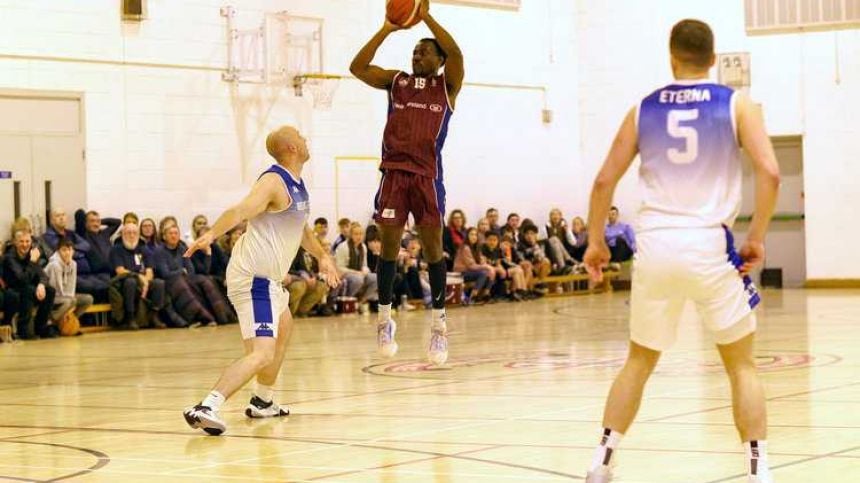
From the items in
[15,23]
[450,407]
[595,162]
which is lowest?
[450,407]

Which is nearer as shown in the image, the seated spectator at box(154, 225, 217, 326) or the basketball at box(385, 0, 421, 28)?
the basketball at box(385, 0, 421, 28)

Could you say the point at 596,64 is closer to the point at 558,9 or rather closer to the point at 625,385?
the point at 558,9

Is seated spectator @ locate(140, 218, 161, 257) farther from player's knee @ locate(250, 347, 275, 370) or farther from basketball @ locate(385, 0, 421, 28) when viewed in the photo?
player's knee @ locate(250, 347, 275, 370)

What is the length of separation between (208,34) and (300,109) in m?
1.93

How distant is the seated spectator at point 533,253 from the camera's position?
76.5ft

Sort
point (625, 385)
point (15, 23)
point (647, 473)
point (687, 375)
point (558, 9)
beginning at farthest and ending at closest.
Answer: point (558, 9) < point (15, 23) < point (687, 375) < point (647, 473) < point (625, 385)

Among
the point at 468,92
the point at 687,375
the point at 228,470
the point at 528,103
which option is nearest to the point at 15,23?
the point at 468,92

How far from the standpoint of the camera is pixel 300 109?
69.6 ft

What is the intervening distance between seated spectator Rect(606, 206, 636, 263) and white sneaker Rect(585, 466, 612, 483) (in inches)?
771

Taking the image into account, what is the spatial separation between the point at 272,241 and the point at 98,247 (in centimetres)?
1040

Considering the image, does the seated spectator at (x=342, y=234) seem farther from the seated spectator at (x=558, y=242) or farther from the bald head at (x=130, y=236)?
the seated spectator at (x=558, y=242)

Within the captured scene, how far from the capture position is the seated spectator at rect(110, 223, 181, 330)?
17844 mm

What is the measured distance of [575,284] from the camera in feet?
81.5

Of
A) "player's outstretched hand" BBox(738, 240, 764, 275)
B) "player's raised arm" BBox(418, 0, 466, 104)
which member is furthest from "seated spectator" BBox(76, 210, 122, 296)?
"player's outstretched hand" BBox(738, 240, 764, 275)
